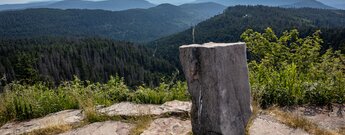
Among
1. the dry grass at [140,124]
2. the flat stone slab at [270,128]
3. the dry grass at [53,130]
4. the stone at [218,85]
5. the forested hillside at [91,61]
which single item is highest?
the stone at [218,85]

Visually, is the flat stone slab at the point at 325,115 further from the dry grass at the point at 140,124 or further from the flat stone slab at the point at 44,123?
the flat stone slab at the point at 44,123

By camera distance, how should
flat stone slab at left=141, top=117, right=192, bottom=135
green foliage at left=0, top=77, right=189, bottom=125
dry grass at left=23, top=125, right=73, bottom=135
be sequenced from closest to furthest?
flat stone slab at left=141, top=117, right=192, bottom=135, dry grass at left=23, top=125, right=73, bottom=135, green foliage at left=0, top=77, right=189, bottom=125

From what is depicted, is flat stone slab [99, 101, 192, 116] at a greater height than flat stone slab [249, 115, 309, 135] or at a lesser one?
greater

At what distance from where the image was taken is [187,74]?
4316mm

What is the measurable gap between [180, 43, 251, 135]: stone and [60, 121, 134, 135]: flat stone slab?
1.48 m

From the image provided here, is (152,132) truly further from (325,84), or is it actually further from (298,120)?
(325,84)

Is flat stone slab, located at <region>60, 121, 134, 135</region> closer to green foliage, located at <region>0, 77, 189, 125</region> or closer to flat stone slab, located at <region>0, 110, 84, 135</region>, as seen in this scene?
flat stone slab, located at <region>0, 110, 84, 135</region>

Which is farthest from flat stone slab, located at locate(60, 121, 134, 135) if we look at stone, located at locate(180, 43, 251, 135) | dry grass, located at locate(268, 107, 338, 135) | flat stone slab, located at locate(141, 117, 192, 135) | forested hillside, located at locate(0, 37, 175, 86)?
forested hillside, located at locate(0, 37, 175, 86)

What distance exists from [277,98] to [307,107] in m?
0.61

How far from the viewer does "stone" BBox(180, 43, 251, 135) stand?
4.05 metres

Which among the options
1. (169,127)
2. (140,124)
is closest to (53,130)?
(140,124)

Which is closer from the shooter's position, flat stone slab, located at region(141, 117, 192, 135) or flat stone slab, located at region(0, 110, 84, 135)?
flat stone slab, located at region(141, 117, 192, 135)

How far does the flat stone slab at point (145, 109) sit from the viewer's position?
228 inches

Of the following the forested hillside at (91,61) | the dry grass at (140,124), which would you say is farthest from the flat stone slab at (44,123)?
the forested hillside at (91,61)
